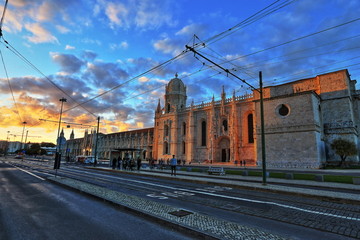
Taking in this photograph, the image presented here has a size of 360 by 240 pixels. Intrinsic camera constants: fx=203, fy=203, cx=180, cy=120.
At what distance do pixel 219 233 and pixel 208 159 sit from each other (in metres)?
43.1

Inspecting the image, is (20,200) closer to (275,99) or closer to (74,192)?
(74,192)

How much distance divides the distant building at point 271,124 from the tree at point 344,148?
6.76 feet

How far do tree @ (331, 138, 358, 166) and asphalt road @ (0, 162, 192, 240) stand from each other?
35004mm

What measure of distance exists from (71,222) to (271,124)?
35418 millimetres

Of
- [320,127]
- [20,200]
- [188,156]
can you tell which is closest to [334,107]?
[320,127]

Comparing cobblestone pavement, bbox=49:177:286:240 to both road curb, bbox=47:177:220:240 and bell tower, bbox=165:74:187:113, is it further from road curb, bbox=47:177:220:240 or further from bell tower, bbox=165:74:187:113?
bell tower, bbox=165:74:187:113

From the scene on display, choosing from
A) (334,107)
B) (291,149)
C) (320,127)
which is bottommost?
(291,149)

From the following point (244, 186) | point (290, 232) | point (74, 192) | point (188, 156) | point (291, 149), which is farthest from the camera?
point (188, 156)

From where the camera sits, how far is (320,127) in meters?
33.7

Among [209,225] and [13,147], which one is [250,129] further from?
[13,147]

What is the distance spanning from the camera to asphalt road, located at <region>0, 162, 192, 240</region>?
4.45m

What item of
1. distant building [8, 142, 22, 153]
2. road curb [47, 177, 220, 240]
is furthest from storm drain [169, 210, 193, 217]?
distant building [8, 142, 22, 153]

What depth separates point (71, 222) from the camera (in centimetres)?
531

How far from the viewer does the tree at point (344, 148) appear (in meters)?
29.6
